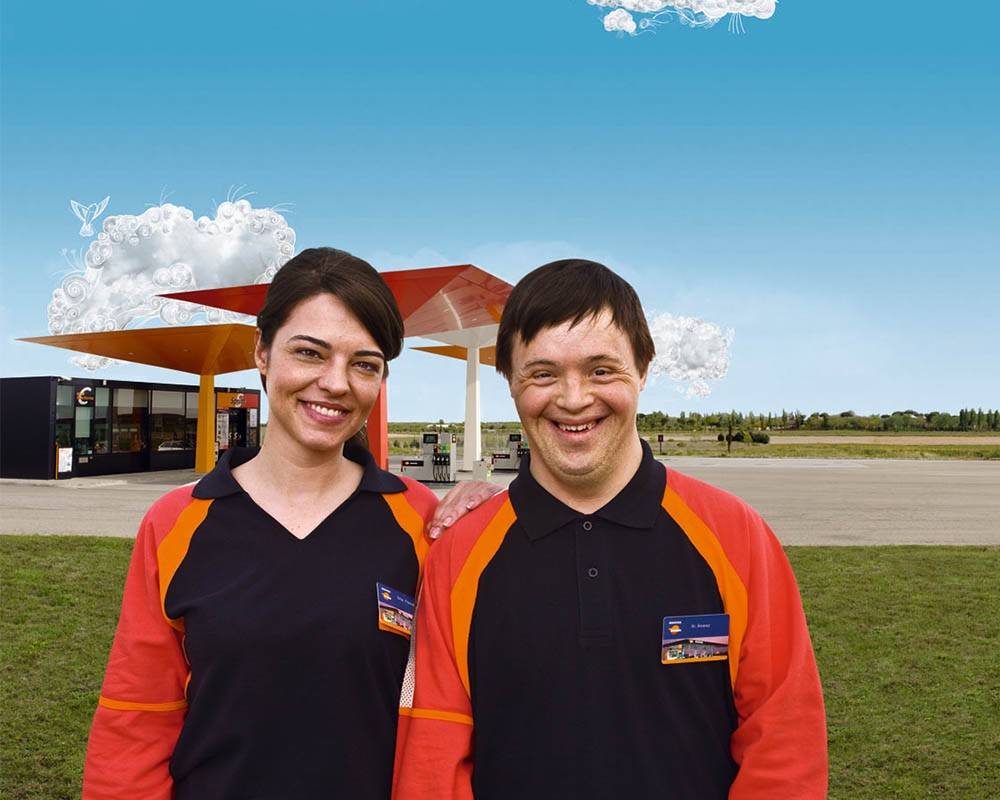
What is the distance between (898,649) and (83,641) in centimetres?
698

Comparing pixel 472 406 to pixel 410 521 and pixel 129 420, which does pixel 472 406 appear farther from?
pixel 410 521

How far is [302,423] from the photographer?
2.04 meters

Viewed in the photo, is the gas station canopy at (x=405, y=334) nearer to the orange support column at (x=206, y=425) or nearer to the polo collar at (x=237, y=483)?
the orange support column at (x=206, y=425)

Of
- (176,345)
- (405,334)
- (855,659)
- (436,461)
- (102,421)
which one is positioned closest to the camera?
(855,659)

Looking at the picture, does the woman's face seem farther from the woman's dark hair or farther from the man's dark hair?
the man's dark hair

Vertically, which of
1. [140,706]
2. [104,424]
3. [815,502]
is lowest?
[815,502]

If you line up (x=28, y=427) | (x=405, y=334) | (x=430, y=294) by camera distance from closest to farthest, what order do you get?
(x=405, y=334)
(x=430, y=294)
(x=28, y=427)

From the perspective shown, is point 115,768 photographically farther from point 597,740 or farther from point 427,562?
point 597,740

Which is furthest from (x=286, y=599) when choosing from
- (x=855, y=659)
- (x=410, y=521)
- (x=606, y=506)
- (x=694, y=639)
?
(x=855, y=659)

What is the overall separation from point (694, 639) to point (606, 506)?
37cm

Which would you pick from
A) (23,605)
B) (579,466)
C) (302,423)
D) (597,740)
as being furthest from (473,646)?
(23,605)

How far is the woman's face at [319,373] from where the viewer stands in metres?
2.02

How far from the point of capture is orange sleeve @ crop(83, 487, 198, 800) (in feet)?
6.35

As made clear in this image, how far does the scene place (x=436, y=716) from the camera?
1854 mm
